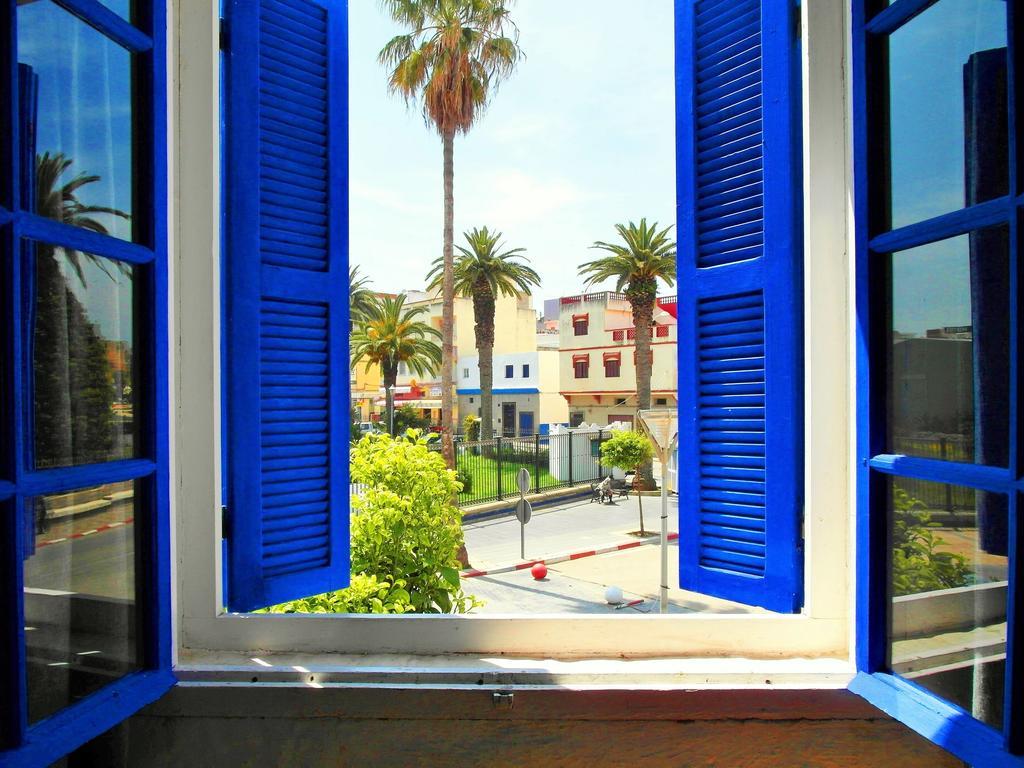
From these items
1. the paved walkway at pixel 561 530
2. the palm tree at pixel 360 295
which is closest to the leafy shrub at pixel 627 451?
the paved walkway at pixel 561 530

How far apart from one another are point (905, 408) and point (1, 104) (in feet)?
4.73

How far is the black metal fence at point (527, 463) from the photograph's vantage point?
15094mm

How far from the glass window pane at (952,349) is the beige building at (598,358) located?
23.2 meters

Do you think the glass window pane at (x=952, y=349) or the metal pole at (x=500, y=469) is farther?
the metal pole at (x=500, y=469)

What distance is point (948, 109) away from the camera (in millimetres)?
1066

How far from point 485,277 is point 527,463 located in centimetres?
552

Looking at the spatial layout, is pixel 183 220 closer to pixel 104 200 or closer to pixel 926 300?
pixel 104 200

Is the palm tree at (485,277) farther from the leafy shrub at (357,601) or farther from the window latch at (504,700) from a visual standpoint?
the window latch at (504,700)

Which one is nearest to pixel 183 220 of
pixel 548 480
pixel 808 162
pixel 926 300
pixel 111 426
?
pixel 111 426

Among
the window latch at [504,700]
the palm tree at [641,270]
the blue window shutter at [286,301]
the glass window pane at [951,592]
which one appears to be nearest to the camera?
the glass window pane at [951,592]

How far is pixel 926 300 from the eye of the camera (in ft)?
3.63

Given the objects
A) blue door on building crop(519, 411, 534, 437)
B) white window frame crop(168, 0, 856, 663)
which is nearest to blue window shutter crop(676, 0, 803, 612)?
white window frame crop(168, 0, 856, 663)

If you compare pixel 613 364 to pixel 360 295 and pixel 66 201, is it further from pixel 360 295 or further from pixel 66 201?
pixel 66 201

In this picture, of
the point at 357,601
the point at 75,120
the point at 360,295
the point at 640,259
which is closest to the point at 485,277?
the point at 360,295
